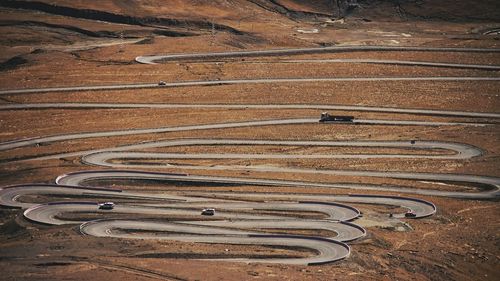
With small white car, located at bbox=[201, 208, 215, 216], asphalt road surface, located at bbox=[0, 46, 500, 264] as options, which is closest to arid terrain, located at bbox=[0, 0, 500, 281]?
asphalt road surface, located at bbox=[0, 46, 500, 264]

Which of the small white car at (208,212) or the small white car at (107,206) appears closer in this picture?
the small white car at (208,212)

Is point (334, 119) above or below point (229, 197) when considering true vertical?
above

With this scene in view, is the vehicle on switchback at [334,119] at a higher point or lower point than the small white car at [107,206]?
higher

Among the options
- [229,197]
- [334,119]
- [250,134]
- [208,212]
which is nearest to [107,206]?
[208,212]

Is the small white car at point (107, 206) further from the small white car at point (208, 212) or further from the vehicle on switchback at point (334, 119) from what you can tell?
the vehicle on switchback at point (334, 119)

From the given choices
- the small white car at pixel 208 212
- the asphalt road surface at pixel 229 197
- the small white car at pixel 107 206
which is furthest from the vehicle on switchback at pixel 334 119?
the small white car at pixel 107 206

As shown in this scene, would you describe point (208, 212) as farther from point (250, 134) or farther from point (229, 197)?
point (250, 134)

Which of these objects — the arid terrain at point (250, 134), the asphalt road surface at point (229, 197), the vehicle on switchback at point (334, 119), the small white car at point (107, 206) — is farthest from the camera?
the vehicle on switchback at point (334, 119)

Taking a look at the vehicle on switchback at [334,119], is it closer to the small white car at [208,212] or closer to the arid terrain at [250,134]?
the arid terrain at [250,134]

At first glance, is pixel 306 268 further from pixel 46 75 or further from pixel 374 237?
pixel 46 75

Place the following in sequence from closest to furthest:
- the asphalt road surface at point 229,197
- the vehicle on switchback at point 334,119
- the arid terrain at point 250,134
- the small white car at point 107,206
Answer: the arid terrain at point 250,134 < the asphalt road surface at point 229,197 < the small white car at point 107,206 < the vehicle on switchback at point 334,119
